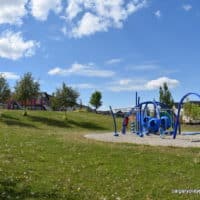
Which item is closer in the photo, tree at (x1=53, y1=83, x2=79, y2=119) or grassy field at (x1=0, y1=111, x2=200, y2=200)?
grassy field at (x1=0, y1=111, x2=200, y2=200)

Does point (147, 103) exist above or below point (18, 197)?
above

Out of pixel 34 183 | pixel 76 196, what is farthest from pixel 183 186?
pixel 34 183

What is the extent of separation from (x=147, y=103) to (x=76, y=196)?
91.3ft

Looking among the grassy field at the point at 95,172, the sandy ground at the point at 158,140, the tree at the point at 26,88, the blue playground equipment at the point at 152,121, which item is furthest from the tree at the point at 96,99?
the grassy field at the point at 95,172

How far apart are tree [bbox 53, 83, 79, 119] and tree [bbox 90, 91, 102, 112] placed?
3746 cm

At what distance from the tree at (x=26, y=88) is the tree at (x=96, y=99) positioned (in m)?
43.6

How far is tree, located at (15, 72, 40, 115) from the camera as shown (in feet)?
232

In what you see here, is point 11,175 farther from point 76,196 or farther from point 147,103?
point 147,103

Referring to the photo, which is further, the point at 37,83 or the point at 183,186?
the point at 37,83

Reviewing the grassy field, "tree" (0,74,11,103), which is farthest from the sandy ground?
"tree" (0,74,11,103)

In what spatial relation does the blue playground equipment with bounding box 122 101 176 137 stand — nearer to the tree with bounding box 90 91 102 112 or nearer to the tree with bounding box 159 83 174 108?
the tree with bounding box 159 83 174 108

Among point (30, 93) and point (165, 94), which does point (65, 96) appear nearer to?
point (30, 93)

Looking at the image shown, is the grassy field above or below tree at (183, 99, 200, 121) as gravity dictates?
below

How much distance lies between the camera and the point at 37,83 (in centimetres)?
7150
